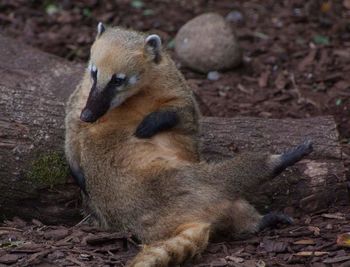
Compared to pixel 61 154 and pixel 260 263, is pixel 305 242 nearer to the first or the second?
pixel 260 263

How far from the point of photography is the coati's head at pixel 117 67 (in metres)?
6.18

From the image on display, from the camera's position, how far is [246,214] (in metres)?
6.13

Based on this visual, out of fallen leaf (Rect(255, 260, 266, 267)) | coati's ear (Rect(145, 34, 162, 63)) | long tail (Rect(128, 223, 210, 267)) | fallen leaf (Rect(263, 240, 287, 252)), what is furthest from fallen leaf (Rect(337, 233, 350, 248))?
coati's ear (Rect(145, 34, 162, 63))

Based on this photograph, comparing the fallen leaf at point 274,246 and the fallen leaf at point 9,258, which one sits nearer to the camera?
the fallen leaf at point 9,258

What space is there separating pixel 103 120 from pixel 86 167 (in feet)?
1.32

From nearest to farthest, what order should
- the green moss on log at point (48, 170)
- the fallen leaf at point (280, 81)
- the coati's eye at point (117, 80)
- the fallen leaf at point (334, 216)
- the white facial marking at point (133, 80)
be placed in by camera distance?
the coati's eye at point (117, 80), the white facial marking at point (133, 80), the fallen leaf at point (334, 216), the green moss on log at point (48, 170), the fallen leaf at point (280, 81)

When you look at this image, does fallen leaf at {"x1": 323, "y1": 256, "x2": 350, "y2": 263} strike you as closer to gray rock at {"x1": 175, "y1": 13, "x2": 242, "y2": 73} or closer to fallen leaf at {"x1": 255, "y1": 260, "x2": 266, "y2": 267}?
fallen leaf at {"x1": 255, "y1": 260, "x2": 266, "y2": 267}

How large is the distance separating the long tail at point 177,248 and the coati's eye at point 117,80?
4.17 feet

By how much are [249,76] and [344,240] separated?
428cm

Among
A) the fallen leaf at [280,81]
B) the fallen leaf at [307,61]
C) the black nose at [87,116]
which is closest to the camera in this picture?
the black nose at [87,116]

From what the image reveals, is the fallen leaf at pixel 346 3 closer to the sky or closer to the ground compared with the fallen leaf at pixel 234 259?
closer to the sky

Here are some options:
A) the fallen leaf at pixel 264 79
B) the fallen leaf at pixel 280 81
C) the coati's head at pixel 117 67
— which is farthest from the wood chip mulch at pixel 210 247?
the fallen leaf at pixel 264 79

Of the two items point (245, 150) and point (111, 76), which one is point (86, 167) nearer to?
point (111, 76)

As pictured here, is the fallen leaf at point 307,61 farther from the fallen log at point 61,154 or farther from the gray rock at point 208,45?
the fallen log at point 61,154
